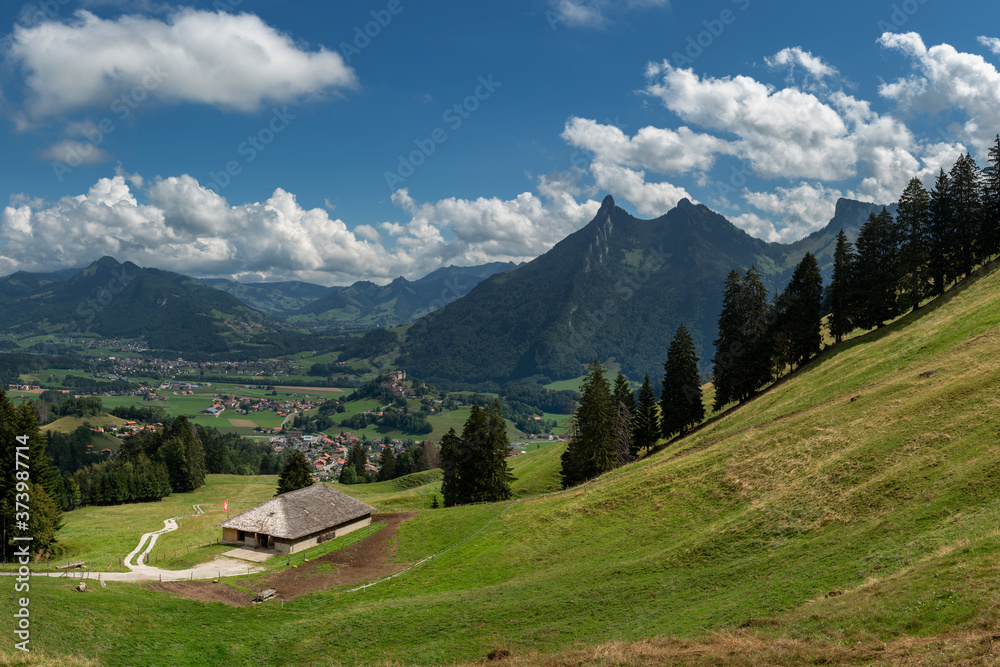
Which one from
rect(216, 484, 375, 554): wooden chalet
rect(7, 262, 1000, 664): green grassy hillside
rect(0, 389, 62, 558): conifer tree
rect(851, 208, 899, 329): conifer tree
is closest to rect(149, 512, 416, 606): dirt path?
rect(7, 262, 1000, 664): green grassy hillside

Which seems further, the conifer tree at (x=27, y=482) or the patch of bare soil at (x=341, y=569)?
the conifer tree at (x=27, y=482)

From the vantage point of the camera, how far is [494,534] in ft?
149

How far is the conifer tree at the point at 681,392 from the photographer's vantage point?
73812 mm

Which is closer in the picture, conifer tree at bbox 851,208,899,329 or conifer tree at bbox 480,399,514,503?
conifer tree at bbox 480,399,514,503

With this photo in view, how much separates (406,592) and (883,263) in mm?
72437

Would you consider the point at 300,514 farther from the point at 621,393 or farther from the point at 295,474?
the point at 621,393

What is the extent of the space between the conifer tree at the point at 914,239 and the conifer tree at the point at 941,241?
0.85 m

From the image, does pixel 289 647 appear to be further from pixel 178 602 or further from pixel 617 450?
pixel 617 450

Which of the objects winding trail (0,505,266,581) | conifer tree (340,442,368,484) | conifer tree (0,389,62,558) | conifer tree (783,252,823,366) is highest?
conifer tree (783,252,823,366)

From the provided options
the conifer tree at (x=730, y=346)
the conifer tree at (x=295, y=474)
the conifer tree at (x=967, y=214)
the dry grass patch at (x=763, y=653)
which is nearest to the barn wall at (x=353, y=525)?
the conifer tree at (x=295, y=474)

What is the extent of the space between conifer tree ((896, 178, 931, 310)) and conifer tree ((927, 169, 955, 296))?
85 centimetres

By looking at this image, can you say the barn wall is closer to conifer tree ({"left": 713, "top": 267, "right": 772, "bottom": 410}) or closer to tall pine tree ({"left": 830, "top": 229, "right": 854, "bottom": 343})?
conifer tree ({"left": 713, "top": 267, "right": 772, "bottom": 410})

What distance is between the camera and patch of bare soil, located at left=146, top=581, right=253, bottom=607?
114 ft

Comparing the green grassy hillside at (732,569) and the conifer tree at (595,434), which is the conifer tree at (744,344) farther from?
the green grassy hillside at (732,569)
